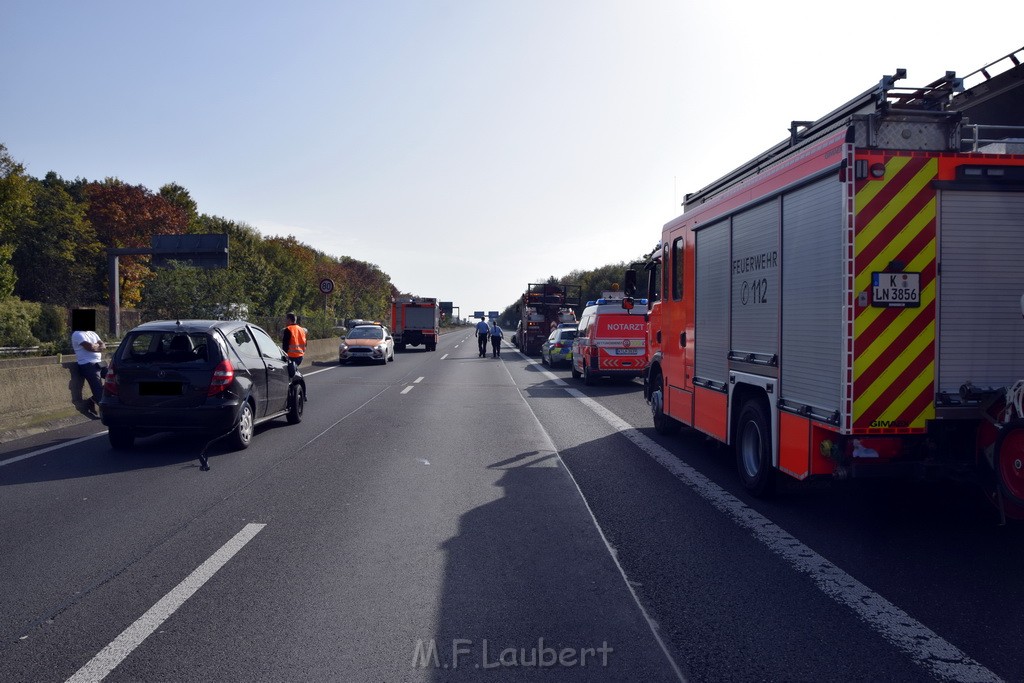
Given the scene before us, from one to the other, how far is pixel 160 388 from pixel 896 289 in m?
7.81

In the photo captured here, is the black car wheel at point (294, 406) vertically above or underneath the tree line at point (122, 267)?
underneath

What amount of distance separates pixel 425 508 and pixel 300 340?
11.1m

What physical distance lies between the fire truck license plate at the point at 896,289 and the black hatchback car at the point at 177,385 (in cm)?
711

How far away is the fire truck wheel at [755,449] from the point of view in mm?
7036

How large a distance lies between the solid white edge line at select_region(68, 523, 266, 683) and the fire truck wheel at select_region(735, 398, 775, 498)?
13.9ft

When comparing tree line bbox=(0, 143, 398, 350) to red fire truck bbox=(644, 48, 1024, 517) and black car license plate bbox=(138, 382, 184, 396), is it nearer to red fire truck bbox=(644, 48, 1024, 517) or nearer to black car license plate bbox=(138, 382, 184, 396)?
black car license plate bbox=(138, 382, 184, 396)

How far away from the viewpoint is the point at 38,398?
12.6 m

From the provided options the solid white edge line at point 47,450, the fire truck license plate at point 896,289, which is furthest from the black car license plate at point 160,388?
the fire truck license plate at point 896,289

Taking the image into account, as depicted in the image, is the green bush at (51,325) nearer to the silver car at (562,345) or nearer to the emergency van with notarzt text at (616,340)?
the silver car at (562,345)

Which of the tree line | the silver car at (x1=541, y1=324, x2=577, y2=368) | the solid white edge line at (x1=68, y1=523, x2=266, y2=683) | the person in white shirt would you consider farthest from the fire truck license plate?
the tree line

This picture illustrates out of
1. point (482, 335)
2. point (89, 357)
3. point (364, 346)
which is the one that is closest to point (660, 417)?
point (89, 357)

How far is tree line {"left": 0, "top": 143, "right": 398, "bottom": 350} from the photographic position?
27.6 meters

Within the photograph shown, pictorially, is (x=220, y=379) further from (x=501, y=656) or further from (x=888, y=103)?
(x=888, y=103)

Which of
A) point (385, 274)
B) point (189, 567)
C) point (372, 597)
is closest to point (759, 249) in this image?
point (372, 597)
